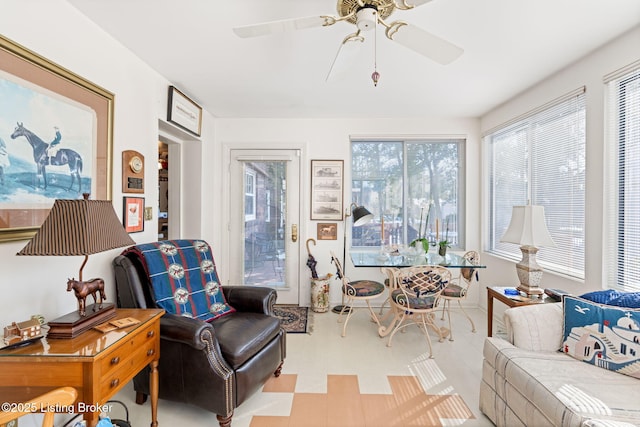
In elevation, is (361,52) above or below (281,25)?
above

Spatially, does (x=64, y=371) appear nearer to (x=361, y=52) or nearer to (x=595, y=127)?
(x=361, y=52)

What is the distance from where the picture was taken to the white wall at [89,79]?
1.51m

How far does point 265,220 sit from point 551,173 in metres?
3.23

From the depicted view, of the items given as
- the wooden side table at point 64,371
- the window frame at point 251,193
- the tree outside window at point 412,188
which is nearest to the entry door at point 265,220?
the window frame at point 251,193

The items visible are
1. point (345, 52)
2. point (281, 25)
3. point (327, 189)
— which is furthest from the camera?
point (327, 189)

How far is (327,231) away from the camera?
4.10m

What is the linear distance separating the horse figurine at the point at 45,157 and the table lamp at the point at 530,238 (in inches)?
121

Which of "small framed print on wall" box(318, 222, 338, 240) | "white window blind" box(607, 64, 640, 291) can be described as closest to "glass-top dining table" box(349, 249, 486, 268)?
"small framed print on wall" box(318, 222, 338, 240)

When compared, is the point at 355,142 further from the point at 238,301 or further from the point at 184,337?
the point at 184,337

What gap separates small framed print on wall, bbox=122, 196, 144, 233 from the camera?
232cm

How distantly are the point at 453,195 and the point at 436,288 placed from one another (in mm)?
1885

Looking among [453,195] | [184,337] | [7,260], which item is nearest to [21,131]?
[7,260]

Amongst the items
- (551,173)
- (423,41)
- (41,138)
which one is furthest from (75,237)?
(551,173)

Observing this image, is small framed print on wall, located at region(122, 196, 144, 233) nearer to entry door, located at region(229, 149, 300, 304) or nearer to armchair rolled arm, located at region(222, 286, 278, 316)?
armchair rolled arm, located at region(222, 286, 278, 316)
